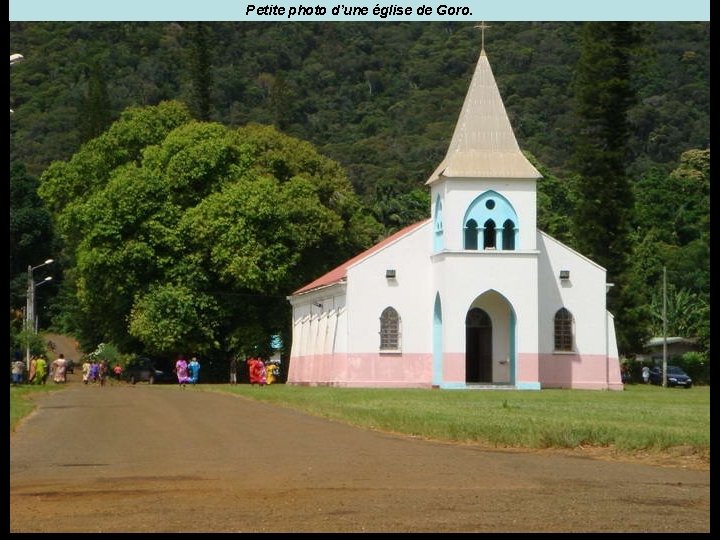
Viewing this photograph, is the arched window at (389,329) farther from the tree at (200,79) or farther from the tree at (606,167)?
the tree at (200,79)

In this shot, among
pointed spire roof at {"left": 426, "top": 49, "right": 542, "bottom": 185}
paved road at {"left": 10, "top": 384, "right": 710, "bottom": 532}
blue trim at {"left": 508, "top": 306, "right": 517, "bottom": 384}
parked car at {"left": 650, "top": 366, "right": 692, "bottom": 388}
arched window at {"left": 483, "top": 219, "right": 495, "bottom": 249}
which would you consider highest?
pointed spire roof at {"left": 426, "top": 49, "right": 542, "bottom": 185}

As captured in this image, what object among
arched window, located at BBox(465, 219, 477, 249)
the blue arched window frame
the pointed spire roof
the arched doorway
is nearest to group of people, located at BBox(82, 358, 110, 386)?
the arched doorway

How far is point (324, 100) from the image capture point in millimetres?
116625

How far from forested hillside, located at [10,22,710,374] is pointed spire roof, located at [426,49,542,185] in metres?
26.9

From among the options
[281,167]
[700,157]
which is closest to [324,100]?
[700,157]

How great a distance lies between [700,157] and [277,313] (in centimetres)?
3757

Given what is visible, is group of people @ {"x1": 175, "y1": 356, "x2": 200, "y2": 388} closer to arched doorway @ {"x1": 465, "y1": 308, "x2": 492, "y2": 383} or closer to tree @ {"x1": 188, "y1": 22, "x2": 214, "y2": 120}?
arched doorway @ {"x1": 465, "y1": 308, "x2": 492, "y2": 383}

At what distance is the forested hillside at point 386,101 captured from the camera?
292 ft

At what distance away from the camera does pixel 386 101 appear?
120812mm

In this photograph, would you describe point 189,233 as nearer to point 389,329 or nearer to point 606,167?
point 389,329

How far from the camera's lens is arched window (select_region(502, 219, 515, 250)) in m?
56.1

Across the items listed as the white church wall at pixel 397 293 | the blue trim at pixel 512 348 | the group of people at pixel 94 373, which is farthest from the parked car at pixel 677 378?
the group of people at pixel 94 373

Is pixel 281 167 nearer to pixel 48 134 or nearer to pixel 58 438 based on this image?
pixel 48 134

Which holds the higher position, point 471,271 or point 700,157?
point 700,157
